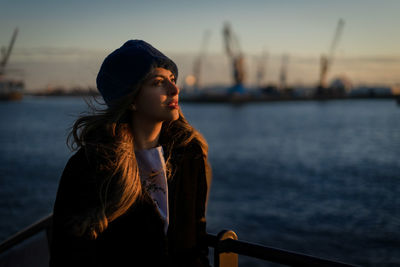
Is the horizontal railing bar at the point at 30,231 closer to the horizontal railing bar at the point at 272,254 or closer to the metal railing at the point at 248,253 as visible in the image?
the metal railing at the point at 248,253

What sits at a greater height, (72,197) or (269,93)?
(72,197)

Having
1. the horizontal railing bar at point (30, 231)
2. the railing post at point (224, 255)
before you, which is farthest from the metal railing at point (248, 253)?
the horizontal railing bar at point (30, 231)

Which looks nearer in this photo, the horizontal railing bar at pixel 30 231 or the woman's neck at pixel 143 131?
the woman's neck at pixel 143 131

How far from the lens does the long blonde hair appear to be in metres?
1.53

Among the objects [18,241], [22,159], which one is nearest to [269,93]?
[22,159]

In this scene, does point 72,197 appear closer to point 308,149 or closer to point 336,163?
point 336,163

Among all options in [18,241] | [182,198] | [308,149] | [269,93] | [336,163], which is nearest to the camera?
[182,198]

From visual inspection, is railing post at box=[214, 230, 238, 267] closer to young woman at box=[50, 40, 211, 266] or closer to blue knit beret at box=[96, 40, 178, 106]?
young woman at box=[50, 40, 211, 266]

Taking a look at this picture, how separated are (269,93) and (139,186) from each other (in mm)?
146254

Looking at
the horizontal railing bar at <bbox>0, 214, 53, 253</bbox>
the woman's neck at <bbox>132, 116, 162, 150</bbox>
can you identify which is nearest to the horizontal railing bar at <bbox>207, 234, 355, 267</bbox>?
the woman's neck at <bbox>132, 116, 162, 150</bbox>

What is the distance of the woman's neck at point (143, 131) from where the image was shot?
1779 mm

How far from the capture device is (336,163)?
25.8 meters

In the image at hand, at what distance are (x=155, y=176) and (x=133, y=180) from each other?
13 cm

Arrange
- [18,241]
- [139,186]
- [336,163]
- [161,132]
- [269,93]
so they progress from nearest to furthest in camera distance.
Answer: [139,186]
[161,132]
[18,241]
[336,163]
[269,93]
